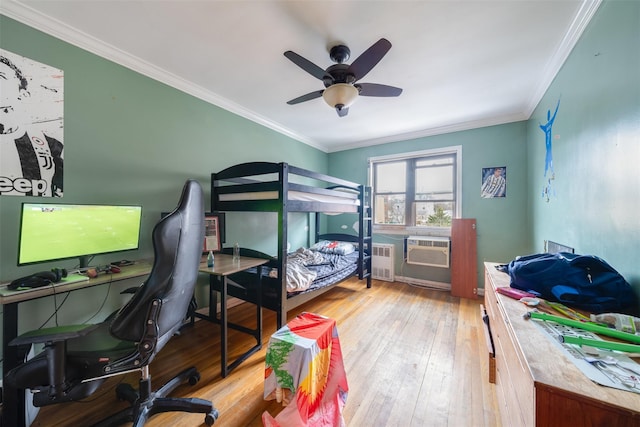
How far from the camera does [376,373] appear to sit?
1662 millimetres

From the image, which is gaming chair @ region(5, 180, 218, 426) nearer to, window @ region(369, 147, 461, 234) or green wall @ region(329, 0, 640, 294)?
green wall @ region(329, 0, 640, 294)

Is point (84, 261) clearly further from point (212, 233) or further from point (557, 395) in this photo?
point (557, 395)

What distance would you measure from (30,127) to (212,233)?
1429mm

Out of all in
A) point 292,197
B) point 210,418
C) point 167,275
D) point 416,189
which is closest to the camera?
point 167,275

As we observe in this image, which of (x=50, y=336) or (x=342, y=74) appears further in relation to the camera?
(x=342, y=74)

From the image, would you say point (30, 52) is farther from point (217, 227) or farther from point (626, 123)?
point (626, 123)

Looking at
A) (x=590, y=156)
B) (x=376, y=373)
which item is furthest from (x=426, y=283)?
(x=590, y=156)

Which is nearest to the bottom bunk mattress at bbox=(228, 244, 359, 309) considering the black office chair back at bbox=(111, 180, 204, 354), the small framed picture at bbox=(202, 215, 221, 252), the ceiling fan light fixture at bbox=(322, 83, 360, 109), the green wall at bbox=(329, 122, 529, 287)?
the small framed picture at bbox=(202, 215, 221, 252)

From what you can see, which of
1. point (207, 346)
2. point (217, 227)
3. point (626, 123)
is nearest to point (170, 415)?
point (207, 346)

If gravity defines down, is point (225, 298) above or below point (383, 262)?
above

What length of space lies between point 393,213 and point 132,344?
3853mm

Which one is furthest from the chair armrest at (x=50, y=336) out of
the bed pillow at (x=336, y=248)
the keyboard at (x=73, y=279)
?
the bed pillow at (x=336, y=248)

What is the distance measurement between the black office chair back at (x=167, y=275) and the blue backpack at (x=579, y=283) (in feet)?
6.17

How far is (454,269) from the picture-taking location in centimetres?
331
